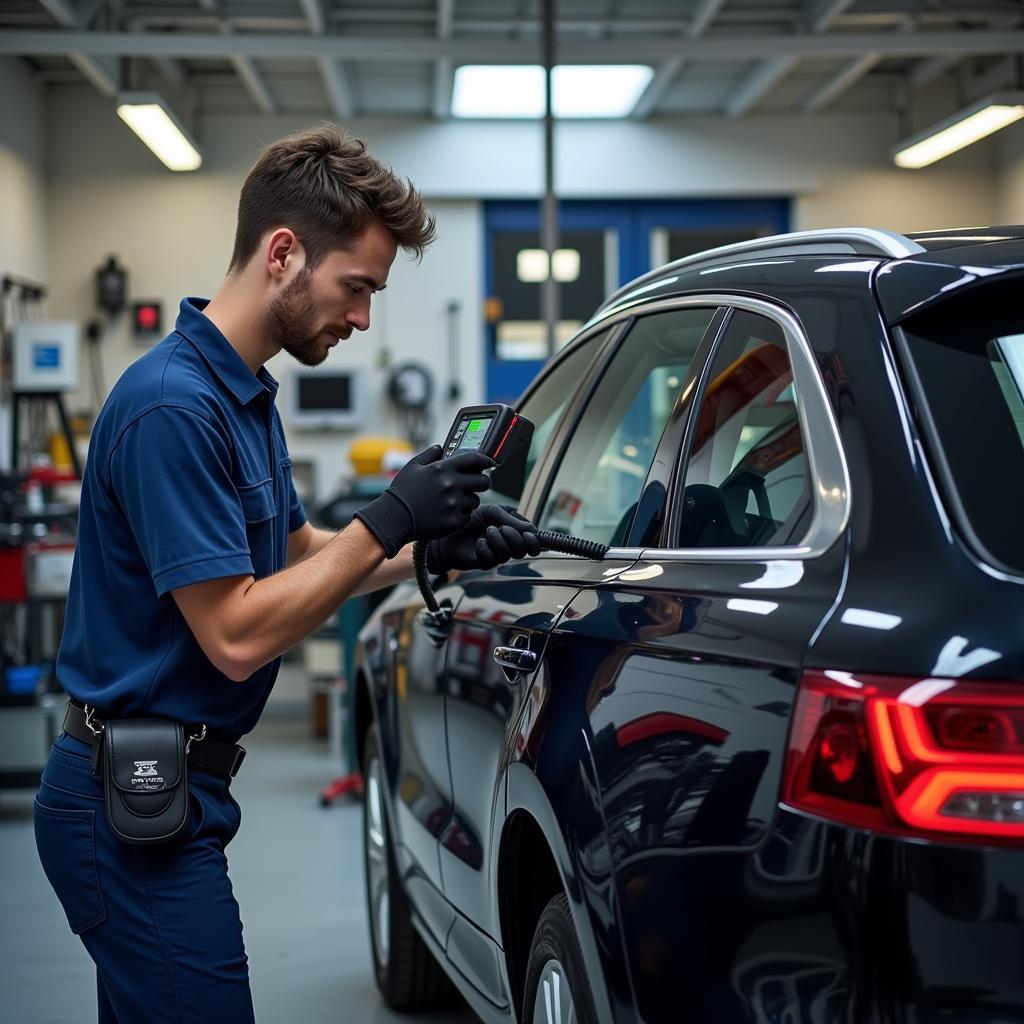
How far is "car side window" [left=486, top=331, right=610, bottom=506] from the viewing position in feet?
9.50

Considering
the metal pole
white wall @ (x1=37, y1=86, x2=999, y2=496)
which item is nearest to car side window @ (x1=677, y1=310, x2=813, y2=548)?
the metal pole

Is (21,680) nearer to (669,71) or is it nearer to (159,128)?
(159,128)

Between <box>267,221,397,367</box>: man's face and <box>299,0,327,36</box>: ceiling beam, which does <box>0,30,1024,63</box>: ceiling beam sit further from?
<box>267,221,397,367</box>: man's face

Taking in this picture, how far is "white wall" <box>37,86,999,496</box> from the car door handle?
27.1 feet

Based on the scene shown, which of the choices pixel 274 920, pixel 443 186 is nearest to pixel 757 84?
pixel 443 186

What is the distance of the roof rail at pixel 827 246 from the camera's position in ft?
5.91

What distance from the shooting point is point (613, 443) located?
9.09ft

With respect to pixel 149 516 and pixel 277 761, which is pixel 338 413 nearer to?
pixel 277 761

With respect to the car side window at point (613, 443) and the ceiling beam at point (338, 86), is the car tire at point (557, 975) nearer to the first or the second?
the car side window at point (613, 443)

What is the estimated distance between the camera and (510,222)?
1087 centimetres

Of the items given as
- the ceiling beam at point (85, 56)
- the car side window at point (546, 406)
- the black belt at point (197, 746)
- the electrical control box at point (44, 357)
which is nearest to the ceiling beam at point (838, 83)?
the ceiling beam at point (85, 56)

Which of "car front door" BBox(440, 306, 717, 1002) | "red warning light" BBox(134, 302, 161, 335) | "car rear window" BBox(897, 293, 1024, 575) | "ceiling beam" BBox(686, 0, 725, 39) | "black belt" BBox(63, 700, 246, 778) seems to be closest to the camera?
"car rear window" BBox(897, 293, 1024, 575)

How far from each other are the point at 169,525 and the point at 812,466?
0.76 metres

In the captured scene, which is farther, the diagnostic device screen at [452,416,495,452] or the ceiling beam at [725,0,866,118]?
the ceiling beam at [725,0,866,118]
